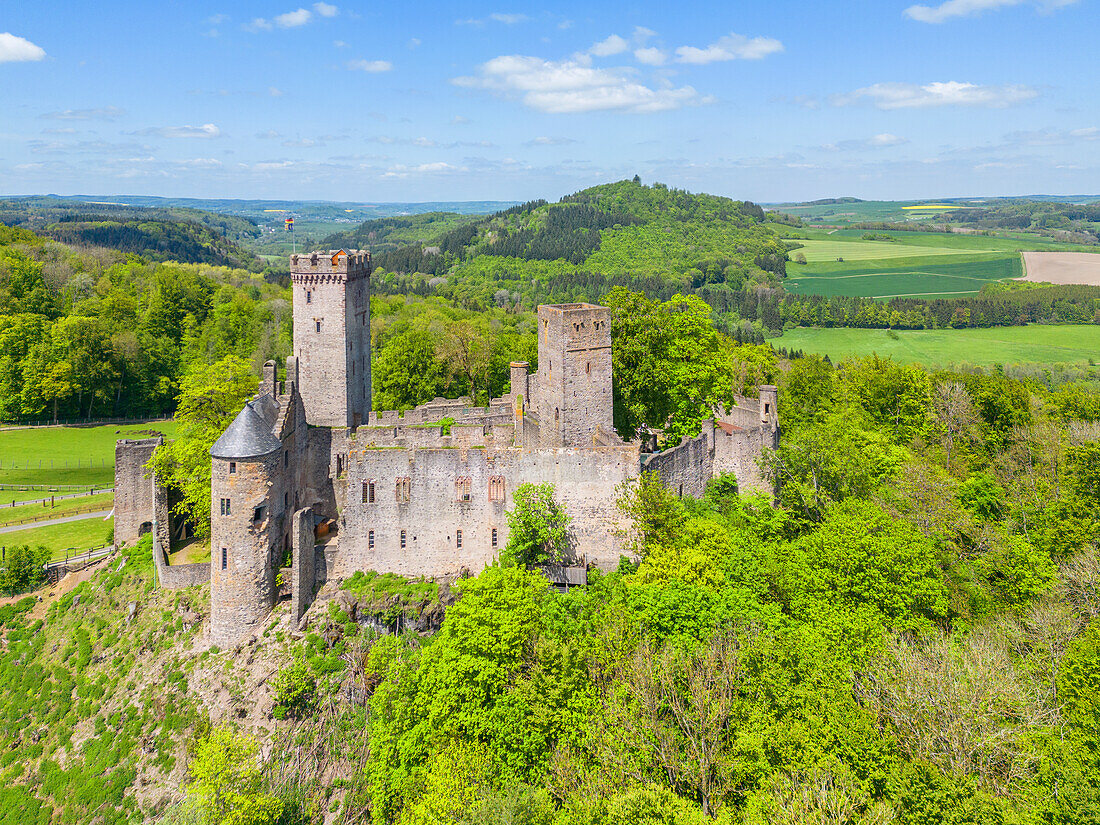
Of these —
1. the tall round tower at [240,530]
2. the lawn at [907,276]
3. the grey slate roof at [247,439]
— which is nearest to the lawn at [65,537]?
the tall round tower at [240,530]

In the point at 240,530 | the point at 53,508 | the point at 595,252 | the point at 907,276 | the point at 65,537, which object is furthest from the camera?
the point at 595,252

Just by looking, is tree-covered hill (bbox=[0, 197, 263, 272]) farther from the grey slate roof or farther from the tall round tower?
the tall round tower

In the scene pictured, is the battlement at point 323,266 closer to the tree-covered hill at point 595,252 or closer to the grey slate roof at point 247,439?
the grey slate roof at point 247,439

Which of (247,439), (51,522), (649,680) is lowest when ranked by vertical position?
(51,522)

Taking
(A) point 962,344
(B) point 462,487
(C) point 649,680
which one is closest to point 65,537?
(B) point 462,487

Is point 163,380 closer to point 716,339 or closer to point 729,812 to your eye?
point 716,339

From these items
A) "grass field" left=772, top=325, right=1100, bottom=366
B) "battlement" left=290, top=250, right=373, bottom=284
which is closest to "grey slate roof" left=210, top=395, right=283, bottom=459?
"battlement" left=290, top=250, right=373, bottom=284

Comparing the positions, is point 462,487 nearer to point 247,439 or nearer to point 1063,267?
point 247,439
